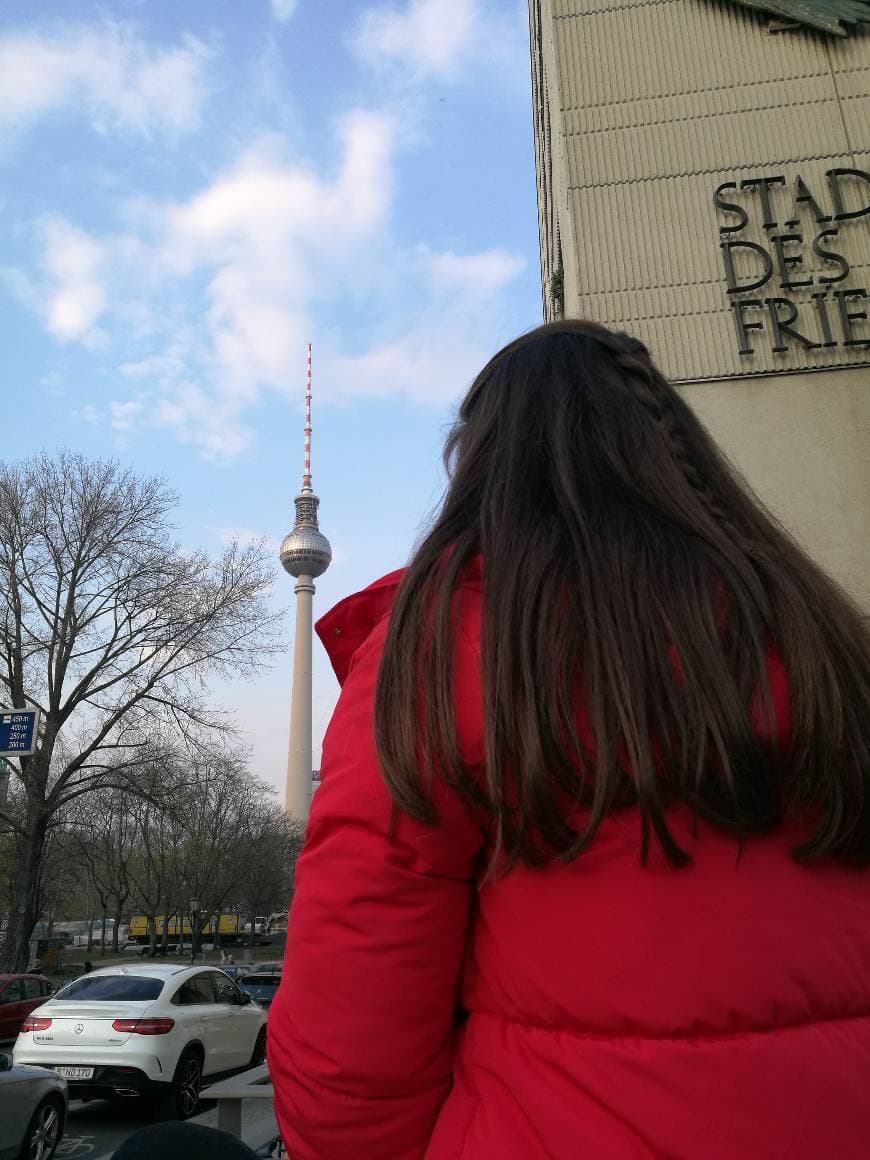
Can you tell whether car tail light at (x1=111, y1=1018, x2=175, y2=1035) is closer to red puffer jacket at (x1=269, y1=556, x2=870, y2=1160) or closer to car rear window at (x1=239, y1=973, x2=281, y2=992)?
red puffer jacket at (x1=269, y1=556, x2=870, y2=1160)

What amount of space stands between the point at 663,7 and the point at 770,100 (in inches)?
89.3

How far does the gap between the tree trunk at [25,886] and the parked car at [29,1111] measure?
15655 millimetres

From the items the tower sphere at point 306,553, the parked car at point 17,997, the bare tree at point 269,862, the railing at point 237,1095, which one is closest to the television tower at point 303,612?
the tower sphere at point 306,553

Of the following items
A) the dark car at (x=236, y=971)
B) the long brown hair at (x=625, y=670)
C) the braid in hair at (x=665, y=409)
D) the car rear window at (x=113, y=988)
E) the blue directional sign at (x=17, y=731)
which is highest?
the blue directional sign at (x=17, y=731)

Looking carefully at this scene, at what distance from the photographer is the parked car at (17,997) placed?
15672mm

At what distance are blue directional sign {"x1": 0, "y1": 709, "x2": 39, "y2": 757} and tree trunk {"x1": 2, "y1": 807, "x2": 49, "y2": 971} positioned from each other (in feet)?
29.8

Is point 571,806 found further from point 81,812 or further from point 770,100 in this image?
point 81,812

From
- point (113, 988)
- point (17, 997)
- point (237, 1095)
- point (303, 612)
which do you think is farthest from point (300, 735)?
point (237, 1095)

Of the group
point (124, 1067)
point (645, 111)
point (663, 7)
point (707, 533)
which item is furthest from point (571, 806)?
point (663, 7)

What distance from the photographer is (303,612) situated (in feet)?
306

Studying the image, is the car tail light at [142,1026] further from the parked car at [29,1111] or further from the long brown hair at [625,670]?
the long brown hair at [625,670]

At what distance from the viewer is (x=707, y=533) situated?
1286 mm

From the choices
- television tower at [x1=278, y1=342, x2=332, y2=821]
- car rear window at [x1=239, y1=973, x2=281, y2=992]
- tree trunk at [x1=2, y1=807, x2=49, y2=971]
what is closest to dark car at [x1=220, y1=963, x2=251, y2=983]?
car rear window at [x1=239, y1=973, x2=281, y2=992]

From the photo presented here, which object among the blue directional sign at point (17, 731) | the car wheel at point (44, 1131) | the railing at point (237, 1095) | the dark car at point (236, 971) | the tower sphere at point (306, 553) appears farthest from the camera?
the tower sphere at point (306, 553)
